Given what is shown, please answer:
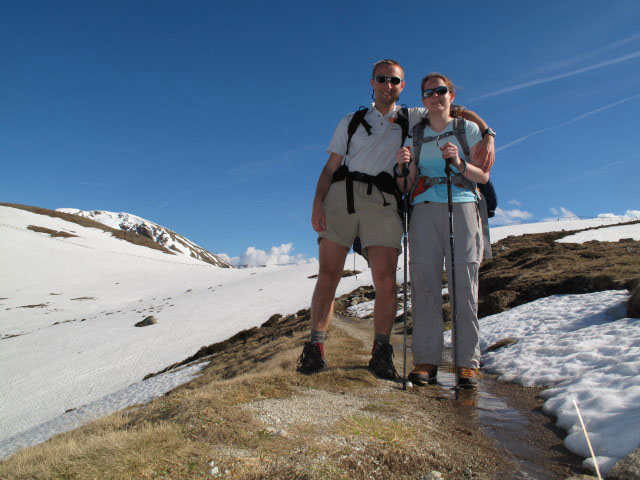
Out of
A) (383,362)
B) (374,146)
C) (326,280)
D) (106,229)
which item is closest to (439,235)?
(374,146)

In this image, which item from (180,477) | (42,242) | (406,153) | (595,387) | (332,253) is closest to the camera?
(180,477)

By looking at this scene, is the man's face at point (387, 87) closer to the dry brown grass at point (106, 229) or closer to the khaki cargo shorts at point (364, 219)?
the khaki cargo shorts at point (364, 219)

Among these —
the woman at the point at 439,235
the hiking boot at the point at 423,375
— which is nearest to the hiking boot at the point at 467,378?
the woman at the point at 439,235

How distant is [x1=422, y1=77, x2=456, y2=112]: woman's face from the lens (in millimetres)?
4660

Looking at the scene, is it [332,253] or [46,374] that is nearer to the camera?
[332,253]

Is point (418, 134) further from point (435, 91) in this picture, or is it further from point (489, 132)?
point (489, 132)

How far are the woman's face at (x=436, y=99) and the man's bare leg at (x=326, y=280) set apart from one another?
1980 mm

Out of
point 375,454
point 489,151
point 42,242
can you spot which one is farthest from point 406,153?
point 42,242

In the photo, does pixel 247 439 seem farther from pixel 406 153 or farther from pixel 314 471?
pixel 406 153

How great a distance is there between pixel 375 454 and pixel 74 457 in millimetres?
1713

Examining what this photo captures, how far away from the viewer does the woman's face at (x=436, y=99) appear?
466 cm

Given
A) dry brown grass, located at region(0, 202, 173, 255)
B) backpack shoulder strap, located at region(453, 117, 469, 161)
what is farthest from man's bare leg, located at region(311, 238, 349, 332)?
dry brown grass, located at region(0, 202, 173, 255)

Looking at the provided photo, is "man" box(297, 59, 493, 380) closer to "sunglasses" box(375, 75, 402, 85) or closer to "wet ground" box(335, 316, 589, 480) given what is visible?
"sunglasses" box(375, 75, 402, 85)

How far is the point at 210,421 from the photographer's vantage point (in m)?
2.72
